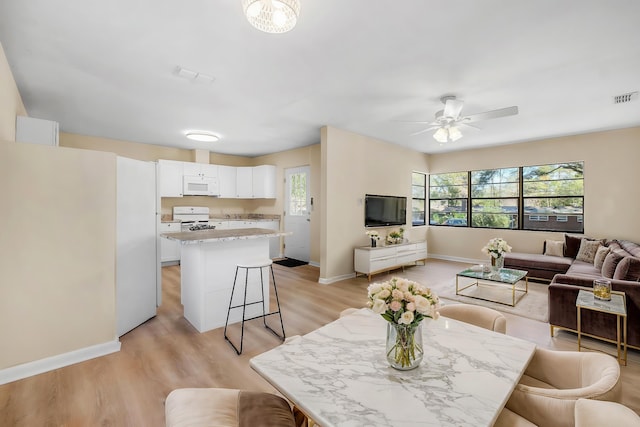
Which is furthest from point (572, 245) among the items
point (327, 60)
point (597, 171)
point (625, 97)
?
point (327, 60)

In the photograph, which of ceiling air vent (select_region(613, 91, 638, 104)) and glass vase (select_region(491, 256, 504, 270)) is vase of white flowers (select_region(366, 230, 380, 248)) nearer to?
glass vase (select_region(491, 256, 504, 270))

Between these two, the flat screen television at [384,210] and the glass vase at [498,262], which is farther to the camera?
the flat screen television at [384,210]

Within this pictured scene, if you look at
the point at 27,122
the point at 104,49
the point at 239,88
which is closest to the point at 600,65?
the point at 239,88

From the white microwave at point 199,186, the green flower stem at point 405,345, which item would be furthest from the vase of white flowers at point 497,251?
the white microwave at point 199,186

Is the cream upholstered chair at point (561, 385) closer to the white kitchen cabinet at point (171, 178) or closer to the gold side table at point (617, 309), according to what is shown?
the gold side table at point (617, 309)

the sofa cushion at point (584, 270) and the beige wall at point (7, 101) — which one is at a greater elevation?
the beige wall at point (7, 101)

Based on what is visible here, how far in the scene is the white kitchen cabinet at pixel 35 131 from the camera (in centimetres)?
313

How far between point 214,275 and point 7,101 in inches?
102

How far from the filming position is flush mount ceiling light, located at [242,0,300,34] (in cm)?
156

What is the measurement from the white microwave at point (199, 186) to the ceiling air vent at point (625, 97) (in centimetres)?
699

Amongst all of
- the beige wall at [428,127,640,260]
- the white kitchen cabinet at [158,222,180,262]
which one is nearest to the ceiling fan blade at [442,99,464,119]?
the beige wall at [428,127,640,260]

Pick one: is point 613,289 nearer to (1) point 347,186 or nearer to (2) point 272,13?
(1) point 347,186

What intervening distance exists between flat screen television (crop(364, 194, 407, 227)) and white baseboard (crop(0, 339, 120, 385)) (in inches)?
169

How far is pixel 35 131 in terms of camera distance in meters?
3.18
